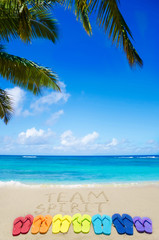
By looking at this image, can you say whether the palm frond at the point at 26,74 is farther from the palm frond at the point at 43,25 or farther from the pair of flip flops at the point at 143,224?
the pair of flip flops at the point at 143,224

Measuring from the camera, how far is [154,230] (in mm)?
3596

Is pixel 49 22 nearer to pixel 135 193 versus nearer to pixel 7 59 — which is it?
pixel 7 59

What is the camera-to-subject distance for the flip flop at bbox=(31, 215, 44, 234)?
3.52 m

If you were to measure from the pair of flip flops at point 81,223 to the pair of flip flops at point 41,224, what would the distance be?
24.2 inches

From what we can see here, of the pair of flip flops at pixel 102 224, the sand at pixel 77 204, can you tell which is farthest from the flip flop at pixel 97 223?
the sand at pixel 77 204

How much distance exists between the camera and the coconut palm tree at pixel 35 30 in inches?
101

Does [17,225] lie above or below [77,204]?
below

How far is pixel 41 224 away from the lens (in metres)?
3.74

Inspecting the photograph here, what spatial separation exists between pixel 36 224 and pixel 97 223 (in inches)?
56.4

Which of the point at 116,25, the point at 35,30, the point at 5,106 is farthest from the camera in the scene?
the point at 5,106

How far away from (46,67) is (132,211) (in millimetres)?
5077

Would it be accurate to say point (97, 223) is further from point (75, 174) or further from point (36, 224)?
point (75, 174)

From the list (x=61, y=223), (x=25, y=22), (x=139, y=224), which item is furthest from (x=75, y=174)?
(x=25, y=22)

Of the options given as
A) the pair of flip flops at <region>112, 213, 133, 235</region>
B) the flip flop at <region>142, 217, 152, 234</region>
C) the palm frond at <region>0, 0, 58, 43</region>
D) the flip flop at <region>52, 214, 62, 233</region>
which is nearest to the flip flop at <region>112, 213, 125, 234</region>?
the pair of flip flops at <region>112, 213, 133, 235</region>
